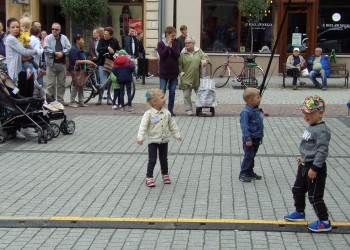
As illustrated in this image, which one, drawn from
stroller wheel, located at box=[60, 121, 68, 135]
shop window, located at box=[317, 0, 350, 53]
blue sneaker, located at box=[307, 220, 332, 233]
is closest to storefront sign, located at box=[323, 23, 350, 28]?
shop window, located at box=[317, 0, 350, 53]

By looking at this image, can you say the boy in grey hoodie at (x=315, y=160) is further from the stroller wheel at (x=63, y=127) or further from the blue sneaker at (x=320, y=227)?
the stroller wheel at (x=63, y=127)

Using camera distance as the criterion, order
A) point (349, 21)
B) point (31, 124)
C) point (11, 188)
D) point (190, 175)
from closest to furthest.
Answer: point (11, 188) < point (190, 175) < point (31, 124) < point (349, 21)

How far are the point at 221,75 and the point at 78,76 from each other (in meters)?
7.82

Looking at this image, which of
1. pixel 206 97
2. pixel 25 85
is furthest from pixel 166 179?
pixel 206 97

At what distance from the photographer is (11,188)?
8.13 meters

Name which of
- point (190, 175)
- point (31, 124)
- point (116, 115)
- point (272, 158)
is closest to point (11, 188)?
point (190, 175)

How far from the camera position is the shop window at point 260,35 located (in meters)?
23.9

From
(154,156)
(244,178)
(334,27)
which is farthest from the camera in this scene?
(334,27)

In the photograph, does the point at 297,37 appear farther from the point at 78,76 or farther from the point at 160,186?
the point at 160,186

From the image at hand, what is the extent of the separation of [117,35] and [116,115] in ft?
34.5

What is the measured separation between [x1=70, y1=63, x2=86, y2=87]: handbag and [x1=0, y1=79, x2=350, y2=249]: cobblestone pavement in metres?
2.31

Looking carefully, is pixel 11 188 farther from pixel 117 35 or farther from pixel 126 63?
pixel 117 35

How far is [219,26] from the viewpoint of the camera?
79.2 feet

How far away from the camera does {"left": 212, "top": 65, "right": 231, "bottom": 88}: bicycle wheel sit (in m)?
21.7
